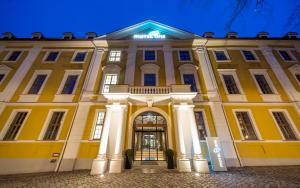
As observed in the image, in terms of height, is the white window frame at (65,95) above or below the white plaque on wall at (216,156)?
above

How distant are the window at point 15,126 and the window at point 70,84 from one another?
3.48 m

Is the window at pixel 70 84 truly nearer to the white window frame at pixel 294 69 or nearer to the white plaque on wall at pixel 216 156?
the white plaque on wall at pixel 216 156

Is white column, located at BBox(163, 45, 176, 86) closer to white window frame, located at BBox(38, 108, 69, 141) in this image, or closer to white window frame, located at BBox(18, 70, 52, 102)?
white window frame, located at BBox(38, 108, 69, 141)

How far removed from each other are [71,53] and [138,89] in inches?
387

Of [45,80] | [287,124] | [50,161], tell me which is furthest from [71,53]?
[287,124]

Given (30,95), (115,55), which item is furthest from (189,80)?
(30,95)

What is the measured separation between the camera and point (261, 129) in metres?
11.9

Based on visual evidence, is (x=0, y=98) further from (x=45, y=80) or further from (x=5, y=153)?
(x=5, y=153)

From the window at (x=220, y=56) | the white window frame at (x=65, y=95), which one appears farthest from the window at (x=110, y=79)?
the window at (x=220, y=56)

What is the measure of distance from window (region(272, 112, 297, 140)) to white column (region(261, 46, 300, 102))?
2.10 meters

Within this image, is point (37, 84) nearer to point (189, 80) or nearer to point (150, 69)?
point (150, 69)

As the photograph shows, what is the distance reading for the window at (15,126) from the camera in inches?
459

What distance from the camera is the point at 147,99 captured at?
38.8 ft

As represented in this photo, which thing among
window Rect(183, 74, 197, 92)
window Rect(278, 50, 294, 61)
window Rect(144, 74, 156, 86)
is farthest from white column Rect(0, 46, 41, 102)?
window Rect(278, 50, 294, 61)
